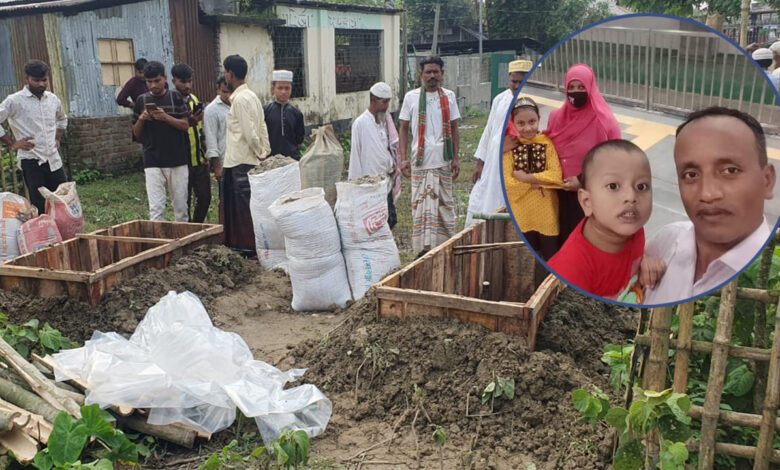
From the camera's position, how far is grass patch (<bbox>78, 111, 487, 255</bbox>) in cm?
775

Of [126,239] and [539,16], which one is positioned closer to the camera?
[126,239]

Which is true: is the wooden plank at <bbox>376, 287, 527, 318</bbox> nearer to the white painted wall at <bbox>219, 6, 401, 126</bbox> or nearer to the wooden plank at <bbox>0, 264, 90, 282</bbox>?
the wooden plank at <bbox>0, 264, 90, 282</bbox>

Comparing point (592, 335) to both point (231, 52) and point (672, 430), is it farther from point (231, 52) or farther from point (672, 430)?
point (231, 52)

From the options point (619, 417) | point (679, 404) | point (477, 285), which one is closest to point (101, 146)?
point (477, 285)

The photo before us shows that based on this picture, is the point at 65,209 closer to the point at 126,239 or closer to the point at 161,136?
the point at 126,239

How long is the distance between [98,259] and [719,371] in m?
4.76

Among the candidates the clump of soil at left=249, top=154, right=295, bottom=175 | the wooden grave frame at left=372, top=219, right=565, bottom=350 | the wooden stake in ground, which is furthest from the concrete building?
the wooden stake in ground

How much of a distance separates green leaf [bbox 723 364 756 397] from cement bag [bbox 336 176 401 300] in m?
3.03

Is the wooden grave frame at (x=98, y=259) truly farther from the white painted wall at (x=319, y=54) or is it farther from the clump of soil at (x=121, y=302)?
→ the white painted wall at (x=319, y=54)

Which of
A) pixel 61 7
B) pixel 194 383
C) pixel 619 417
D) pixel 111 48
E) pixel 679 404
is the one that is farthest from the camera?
pixel 111 48

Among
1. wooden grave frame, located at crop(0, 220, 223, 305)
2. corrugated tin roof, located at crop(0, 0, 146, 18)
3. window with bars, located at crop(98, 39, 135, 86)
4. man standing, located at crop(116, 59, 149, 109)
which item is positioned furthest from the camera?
window with bars, located at crop(98, 39, 135, 86)

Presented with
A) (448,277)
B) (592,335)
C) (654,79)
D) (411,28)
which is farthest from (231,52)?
(411,28)

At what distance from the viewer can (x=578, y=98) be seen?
0.99 metres

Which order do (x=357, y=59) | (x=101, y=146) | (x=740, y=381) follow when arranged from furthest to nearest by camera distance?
(x=357, y=59) → (x=101, y=146) → (x=740, y=381)
